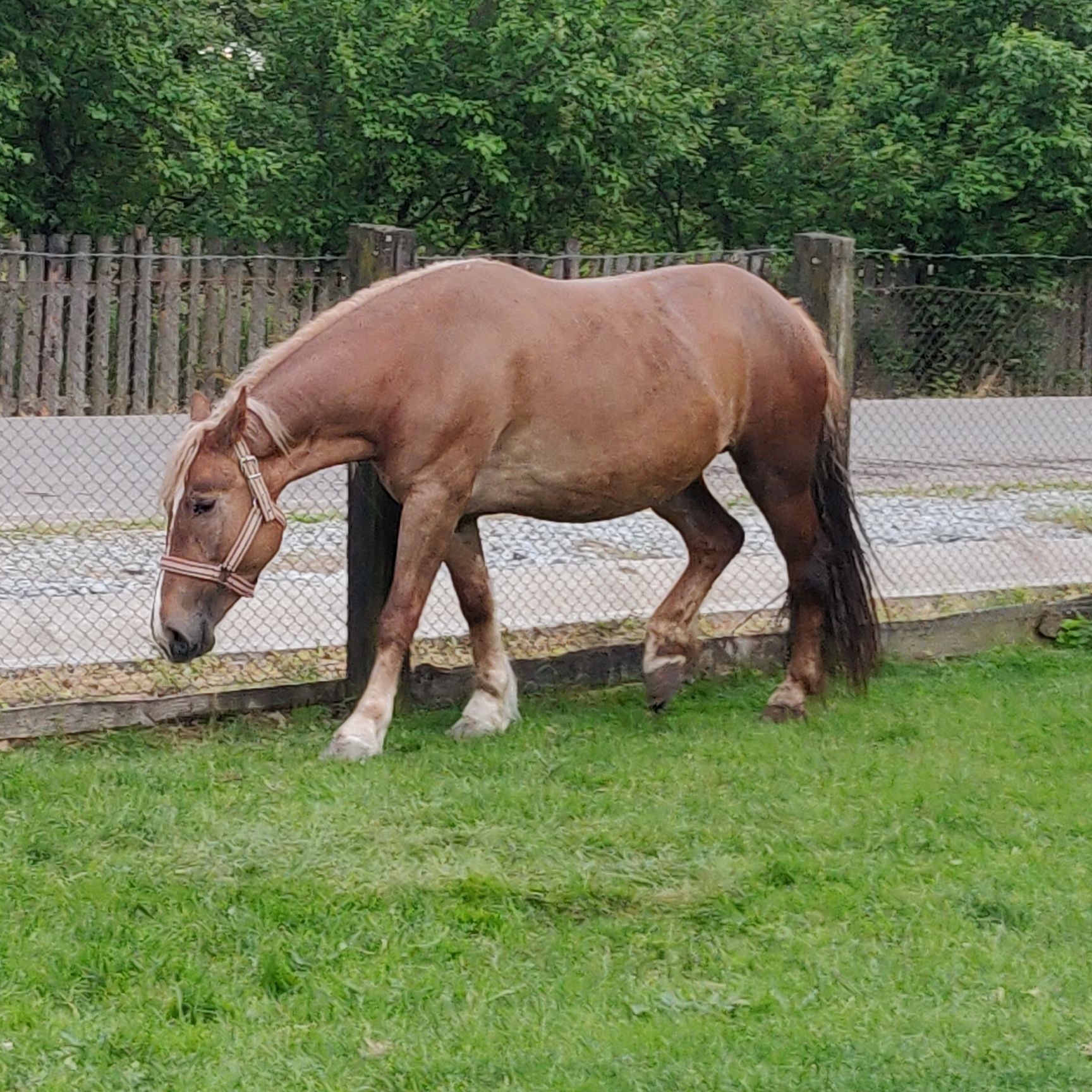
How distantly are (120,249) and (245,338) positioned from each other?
348 centimetres

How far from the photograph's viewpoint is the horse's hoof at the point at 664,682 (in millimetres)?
6188

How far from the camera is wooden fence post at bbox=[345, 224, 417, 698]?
19.9 feet

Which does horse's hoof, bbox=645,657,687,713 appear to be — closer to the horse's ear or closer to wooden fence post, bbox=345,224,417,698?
wooden fence post, bbox=345,224,417,698

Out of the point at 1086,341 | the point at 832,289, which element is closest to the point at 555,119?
the point at 1086,341

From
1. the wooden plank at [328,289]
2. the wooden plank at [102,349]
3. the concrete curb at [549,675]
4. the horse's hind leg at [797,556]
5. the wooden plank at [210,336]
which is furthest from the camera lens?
the wooden plank at [102,349]

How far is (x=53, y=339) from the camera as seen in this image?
11.4 metres

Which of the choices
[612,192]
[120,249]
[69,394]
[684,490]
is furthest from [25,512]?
[612,192]

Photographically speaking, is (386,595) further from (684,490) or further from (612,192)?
(612,192)

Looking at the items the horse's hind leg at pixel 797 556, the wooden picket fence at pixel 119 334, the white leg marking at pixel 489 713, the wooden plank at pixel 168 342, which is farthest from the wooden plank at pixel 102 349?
the horse's hind leg at pixel 797 556

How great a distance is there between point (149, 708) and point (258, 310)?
4.75 metres

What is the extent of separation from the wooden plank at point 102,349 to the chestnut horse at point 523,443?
18.6ft

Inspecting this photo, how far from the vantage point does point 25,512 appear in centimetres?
1016

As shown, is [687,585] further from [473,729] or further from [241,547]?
[241,547]

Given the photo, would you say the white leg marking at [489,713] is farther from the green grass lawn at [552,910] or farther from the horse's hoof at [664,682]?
the horse's hoof at [664,682]
